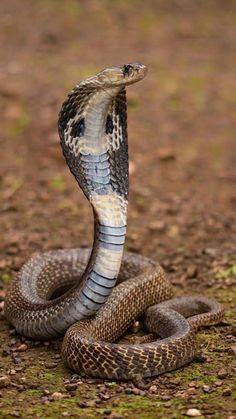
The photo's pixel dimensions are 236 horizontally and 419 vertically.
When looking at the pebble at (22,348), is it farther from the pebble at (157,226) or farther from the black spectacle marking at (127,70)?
the pebble at (157,226)

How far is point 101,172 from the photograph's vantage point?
6109 millimetres

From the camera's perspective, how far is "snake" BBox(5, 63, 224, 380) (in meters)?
5.68

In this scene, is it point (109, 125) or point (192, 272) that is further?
point (192, 272)

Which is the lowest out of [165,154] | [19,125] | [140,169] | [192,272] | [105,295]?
[192,272]

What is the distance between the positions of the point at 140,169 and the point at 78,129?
4.60m

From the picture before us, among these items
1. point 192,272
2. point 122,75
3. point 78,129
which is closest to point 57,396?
point 78,129

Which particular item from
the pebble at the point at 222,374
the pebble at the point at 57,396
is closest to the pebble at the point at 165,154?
the pebble at the point at 222,374

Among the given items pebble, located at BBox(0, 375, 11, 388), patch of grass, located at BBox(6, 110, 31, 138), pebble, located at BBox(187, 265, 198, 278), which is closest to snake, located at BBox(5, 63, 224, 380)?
pebble, located at BBox(0, 375, 11, 388)

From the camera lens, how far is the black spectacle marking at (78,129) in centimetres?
603

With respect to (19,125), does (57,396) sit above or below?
below

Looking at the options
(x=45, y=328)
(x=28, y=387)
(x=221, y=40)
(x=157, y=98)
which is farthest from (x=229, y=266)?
(x=221, y=40)

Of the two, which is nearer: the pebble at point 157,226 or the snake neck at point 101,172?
the snake neck at point 101,172

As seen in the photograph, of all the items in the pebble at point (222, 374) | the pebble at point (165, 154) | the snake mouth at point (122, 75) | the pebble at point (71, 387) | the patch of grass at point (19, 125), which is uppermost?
the snake mouth at point (122, 75)

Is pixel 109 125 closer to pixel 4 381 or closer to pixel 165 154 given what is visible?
pixel 4 381
